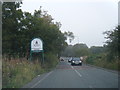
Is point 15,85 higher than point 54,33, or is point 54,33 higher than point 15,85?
point 54,33

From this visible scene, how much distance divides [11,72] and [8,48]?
1985 cm

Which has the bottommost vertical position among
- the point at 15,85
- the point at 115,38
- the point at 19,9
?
the point at 15,85

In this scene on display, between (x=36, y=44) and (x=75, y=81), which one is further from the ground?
(x=36, y=44)

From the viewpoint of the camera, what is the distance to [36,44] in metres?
41.5

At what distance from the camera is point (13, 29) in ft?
140

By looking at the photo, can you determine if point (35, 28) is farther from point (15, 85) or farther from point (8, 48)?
point (15, 85)

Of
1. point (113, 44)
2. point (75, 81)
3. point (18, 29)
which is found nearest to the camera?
point (75, 81)

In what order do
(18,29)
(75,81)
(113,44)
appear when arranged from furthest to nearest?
1. (18,29)
2. (113,44)
3. (75,81)

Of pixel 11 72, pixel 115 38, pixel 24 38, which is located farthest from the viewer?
pixel 24 38

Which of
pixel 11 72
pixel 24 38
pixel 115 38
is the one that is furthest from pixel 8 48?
pixel 11 72

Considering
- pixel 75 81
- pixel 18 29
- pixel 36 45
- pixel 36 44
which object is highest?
pixel 18 29

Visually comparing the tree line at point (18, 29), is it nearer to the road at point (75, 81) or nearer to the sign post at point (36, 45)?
the sign post at point (36, 45)

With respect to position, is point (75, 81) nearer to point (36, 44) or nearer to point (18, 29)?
point (36, 44)

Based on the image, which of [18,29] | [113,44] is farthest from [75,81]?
[18,29]
